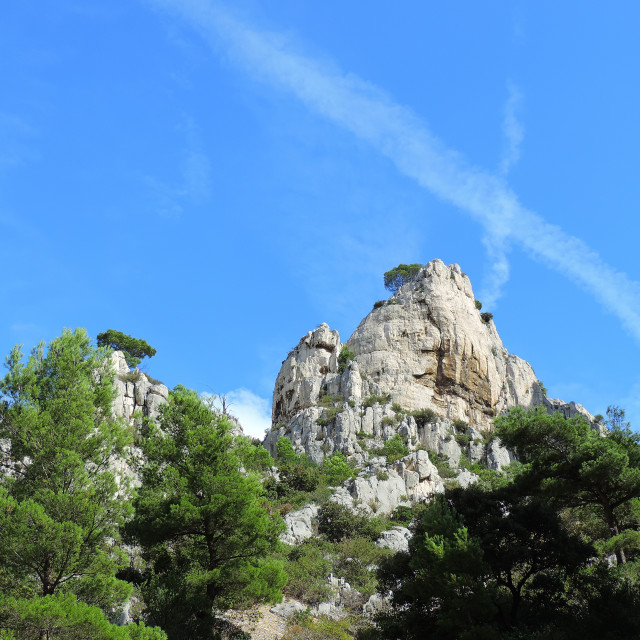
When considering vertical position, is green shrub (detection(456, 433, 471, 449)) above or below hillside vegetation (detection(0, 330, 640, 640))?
above

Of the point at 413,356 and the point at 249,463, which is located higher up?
the point at 413,356

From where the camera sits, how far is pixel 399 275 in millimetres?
86875

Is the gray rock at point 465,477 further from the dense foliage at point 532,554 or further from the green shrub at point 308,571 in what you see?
the dense foliage at point 532,554

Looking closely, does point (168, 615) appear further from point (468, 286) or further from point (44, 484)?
point (468, 286)

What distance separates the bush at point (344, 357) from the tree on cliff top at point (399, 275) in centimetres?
2099

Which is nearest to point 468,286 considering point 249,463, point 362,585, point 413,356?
point 413,356

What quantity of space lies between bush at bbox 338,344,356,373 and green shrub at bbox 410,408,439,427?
9466 millimetres

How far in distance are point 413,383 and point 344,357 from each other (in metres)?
8.36

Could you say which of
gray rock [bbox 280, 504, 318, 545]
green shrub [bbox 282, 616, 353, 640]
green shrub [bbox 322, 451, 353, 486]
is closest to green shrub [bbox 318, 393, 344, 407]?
green shrub [bbox 322, 451, 353, 486]

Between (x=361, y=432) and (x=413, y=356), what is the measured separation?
569 inches

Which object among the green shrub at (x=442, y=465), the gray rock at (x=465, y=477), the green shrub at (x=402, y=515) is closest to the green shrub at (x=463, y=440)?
the green shrub at (x=442, y=465)

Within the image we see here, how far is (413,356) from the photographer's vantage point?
216ft

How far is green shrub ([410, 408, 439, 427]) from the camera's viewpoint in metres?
59.1

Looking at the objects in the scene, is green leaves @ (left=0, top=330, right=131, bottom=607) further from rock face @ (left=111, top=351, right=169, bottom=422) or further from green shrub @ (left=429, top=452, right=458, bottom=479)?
rock face @ (left=111, top=351, right=169, bottom=422)
